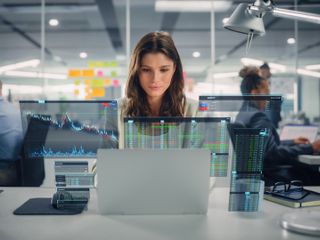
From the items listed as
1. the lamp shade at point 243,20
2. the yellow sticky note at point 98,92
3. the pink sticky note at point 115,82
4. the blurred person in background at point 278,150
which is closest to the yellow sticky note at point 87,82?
the yellow sticky note at point 98,92

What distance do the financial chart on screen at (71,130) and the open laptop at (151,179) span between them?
18cm

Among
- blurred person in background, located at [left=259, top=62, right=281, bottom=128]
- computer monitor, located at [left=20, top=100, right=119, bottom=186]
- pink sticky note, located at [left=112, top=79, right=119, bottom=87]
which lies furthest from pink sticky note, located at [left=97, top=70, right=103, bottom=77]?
computer monitor, located at [left=20, top=100, right=119, bottom=186]

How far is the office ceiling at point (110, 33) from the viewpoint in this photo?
5.40 metres

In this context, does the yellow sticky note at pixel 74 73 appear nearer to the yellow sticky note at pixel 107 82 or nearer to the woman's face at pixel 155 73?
the yellow sticky note at pixel 107 82

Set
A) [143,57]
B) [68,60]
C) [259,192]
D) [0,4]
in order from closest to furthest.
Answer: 1. [259,192]
2. [143,57]
3. [0,4]
4. [68,60]

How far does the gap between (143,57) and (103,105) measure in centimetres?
78

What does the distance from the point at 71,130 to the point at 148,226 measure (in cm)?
47

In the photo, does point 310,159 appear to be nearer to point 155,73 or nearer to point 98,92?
point 155,73

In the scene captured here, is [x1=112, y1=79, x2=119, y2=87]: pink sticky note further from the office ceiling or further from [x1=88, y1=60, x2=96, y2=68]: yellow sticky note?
[x1=88, y1=60, x2=96, y2=68]: yellow sticky note

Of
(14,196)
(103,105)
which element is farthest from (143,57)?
(14,196)

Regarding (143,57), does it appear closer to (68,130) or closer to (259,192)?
(68,130)

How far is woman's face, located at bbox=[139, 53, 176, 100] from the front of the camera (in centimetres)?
200

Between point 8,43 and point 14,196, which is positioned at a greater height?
point 8,43

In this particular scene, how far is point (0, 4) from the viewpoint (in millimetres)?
5391
